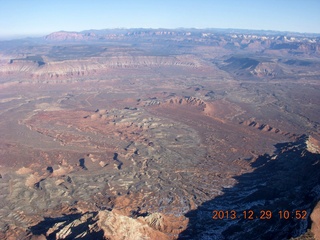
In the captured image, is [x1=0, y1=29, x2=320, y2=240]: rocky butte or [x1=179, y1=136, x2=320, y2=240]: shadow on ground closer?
[x1=179, y1=136, x2=320, y2=240]: shadow on ground

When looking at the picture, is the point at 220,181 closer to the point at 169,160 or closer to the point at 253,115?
the point at 169,160

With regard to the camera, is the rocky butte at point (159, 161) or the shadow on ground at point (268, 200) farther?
the rocky butte at point (159, 161)

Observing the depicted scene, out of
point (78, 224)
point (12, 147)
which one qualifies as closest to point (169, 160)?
point (78, 224)

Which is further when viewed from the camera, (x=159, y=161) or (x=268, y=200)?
(x=159, y=161)
